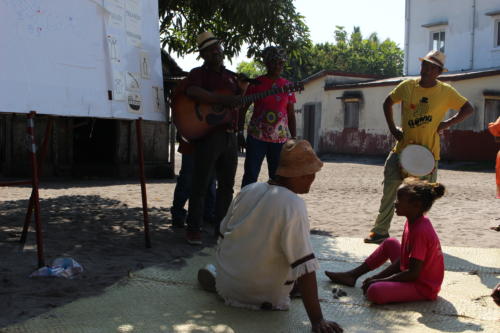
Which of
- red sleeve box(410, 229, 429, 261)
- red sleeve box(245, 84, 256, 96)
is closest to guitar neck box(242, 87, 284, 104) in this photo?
red sleeve box(245, 84, 256, 96)

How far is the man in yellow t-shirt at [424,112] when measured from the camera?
5539 mm

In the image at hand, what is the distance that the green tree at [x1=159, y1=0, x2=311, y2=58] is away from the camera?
26.1 feet

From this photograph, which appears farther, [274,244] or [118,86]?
[118,86]

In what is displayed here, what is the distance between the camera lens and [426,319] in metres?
3.55

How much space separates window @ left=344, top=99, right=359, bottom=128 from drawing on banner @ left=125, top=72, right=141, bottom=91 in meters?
21.3

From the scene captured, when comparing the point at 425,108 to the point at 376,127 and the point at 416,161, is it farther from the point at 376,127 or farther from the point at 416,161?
the point at 376,127

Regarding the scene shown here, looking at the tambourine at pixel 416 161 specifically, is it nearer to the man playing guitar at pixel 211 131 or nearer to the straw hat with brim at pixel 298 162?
the man playing guitar at pixel 211 131

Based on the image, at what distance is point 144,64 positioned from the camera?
5492 millimetres

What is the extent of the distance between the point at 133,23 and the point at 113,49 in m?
0.46

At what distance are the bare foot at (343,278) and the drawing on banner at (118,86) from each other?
88.0 inches

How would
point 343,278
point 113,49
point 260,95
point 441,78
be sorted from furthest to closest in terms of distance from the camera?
point 441,78
point 260,95
point 113,49
point 343,278

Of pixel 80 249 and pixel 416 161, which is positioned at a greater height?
pixel 416 161

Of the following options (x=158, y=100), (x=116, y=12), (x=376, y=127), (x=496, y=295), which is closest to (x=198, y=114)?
(x=158, y=100)

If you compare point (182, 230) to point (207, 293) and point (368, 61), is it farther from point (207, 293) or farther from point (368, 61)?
point (368, 61)
